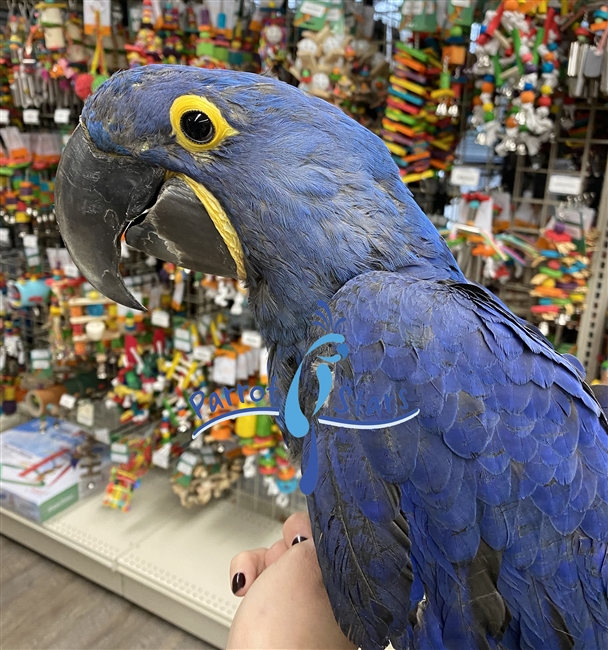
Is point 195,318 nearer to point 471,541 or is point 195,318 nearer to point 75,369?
point 75,369

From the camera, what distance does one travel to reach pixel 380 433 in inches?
27.0

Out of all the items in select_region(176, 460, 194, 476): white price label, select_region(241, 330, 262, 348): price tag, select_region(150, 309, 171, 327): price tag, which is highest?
select_region(241, 330, 262, 348): price tag

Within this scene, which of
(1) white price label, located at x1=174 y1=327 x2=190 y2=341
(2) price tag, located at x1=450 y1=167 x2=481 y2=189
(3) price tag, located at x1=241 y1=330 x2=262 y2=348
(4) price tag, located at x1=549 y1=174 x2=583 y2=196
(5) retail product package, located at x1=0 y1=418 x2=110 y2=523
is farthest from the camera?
(5) retail product package, located at x1=0 y1=418 x2=110 y2=523

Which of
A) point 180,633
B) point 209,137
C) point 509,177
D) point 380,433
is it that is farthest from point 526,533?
point 180,633

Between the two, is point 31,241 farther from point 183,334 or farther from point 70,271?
point 183,334

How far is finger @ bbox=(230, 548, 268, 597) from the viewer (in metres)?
1.08

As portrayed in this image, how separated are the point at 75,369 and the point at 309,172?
7.74 feet

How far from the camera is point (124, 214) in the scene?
77cm

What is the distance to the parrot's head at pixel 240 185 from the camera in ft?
2.32

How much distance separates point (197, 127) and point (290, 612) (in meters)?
0.79

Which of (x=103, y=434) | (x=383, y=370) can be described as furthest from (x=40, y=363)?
(x=383, y=370)
